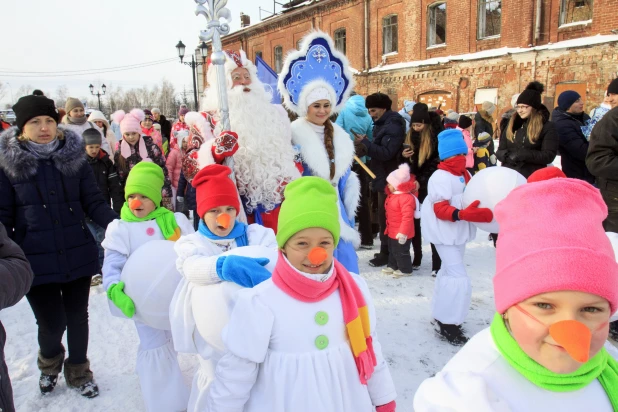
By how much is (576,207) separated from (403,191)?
4.05 m

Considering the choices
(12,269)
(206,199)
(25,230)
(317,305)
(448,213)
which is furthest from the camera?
(448,213)

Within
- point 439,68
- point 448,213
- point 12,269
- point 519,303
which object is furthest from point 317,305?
point 439,68

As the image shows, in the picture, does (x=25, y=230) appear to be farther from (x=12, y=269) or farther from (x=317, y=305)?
(x=317, y=305)

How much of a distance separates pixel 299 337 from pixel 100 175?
470cm

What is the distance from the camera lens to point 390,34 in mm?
19797

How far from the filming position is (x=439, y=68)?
17562mm

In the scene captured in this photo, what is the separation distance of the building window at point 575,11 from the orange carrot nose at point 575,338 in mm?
16870

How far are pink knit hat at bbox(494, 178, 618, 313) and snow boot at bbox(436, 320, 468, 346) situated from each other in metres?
A: 2.62

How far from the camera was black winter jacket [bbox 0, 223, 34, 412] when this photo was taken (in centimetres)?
146

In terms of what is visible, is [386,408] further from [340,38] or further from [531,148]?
[340,38]

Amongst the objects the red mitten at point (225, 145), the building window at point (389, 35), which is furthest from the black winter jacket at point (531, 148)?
the building window at point (389, 35)

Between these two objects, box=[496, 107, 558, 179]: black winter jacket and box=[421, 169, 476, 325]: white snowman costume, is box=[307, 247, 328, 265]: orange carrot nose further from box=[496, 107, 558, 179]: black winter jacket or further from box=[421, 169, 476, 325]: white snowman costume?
box=[496, 107, 558, 179]: black winter jacket

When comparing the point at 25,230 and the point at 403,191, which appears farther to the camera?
the point at 403,191

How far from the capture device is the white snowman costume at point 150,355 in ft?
8.36
